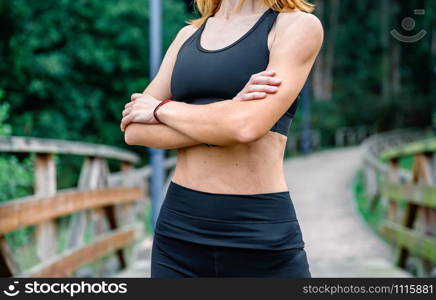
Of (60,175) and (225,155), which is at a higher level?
(225,155)

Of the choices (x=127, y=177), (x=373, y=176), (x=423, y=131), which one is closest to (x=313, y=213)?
(x=373, y=176)

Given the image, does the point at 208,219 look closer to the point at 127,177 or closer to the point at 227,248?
the point at 227,248

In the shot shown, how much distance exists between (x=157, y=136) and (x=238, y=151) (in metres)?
0.30

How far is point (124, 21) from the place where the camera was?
15.2 m

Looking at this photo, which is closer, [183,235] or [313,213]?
[183,235]

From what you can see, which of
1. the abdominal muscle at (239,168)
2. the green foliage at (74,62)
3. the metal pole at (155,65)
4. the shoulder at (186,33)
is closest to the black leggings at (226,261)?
the abdominal muscle at (239,168)

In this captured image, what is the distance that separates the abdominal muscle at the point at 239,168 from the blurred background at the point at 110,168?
3.40 ft

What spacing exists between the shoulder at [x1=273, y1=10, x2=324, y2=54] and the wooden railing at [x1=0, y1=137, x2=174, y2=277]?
84.5 inches

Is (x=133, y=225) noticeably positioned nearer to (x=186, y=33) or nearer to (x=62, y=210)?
(x=62, y=210)

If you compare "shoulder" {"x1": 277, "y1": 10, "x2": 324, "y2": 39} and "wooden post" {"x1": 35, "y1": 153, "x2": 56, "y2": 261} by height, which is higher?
"shoulder" {"x1": 277, "y1": 10, "x2": 324, "y2": 39}

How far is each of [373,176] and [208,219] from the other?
10.2m

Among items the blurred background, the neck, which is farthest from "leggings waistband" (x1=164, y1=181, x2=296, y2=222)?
the blurred background

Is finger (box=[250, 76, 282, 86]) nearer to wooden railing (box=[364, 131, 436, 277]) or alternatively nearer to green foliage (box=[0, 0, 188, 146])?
wooden railing (box=[364, 131, 436, 277])

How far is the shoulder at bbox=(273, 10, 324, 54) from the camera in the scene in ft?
6.42
